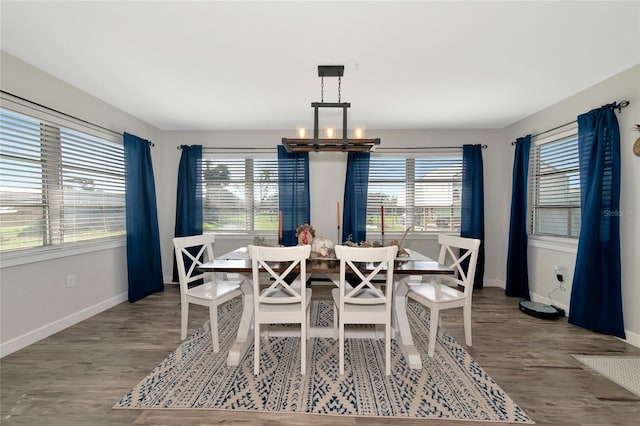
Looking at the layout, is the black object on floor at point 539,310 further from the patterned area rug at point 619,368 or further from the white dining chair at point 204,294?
the white dining chair at point 204,294

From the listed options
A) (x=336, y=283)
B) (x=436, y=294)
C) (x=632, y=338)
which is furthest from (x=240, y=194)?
(x=632, y=338)

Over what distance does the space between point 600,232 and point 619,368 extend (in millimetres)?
1230

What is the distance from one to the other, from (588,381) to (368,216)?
2.97m

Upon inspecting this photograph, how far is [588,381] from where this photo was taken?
6.63 feet

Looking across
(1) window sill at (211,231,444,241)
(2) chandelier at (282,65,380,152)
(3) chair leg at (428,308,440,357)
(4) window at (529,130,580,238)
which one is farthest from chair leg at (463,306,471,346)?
(1) window sill at (211,231,444,241)

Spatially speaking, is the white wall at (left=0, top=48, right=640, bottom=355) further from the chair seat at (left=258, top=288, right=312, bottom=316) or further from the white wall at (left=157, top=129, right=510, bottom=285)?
the chair seat at (left=258, top=288, right=312, bottom=316)

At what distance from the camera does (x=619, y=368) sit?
2160 mm

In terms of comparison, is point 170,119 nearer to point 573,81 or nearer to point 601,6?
point 601,6

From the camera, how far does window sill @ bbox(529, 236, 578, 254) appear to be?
126 inches

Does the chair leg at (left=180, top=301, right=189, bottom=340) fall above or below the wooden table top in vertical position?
below

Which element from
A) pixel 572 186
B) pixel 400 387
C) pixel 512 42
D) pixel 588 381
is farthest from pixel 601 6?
pixel 400 387

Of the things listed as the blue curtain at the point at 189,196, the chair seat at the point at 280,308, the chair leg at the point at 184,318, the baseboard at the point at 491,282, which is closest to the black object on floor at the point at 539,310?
the baseboard at the point at 491,282

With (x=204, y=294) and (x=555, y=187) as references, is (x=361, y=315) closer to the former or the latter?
(x=204, y=294)

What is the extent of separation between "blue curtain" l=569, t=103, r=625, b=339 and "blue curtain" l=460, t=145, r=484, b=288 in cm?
135
